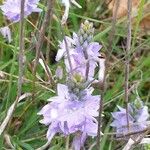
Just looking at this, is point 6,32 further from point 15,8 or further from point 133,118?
point 133,118

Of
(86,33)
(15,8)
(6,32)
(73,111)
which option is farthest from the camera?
(6,32)

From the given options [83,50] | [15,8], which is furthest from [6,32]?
[83,50]

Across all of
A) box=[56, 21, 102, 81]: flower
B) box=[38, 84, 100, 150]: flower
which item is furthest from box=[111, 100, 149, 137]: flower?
box=[38, 84, 100, 150]: flower

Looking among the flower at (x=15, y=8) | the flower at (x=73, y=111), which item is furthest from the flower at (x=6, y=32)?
the flower at (x=73, y=111)

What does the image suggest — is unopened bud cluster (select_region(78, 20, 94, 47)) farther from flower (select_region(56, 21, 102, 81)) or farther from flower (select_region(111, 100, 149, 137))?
flower (select_region(111, 100, 149, 137))

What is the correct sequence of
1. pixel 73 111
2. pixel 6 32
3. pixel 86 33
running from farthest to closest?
1. pixel 6 32
2. pixel 86 33
3. pixel 73 111

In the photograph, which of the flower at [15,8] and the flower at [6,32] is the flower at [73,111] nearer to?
the flower at [15,8]

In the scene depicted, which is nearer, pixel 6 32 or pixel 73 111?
pixel 73 111
